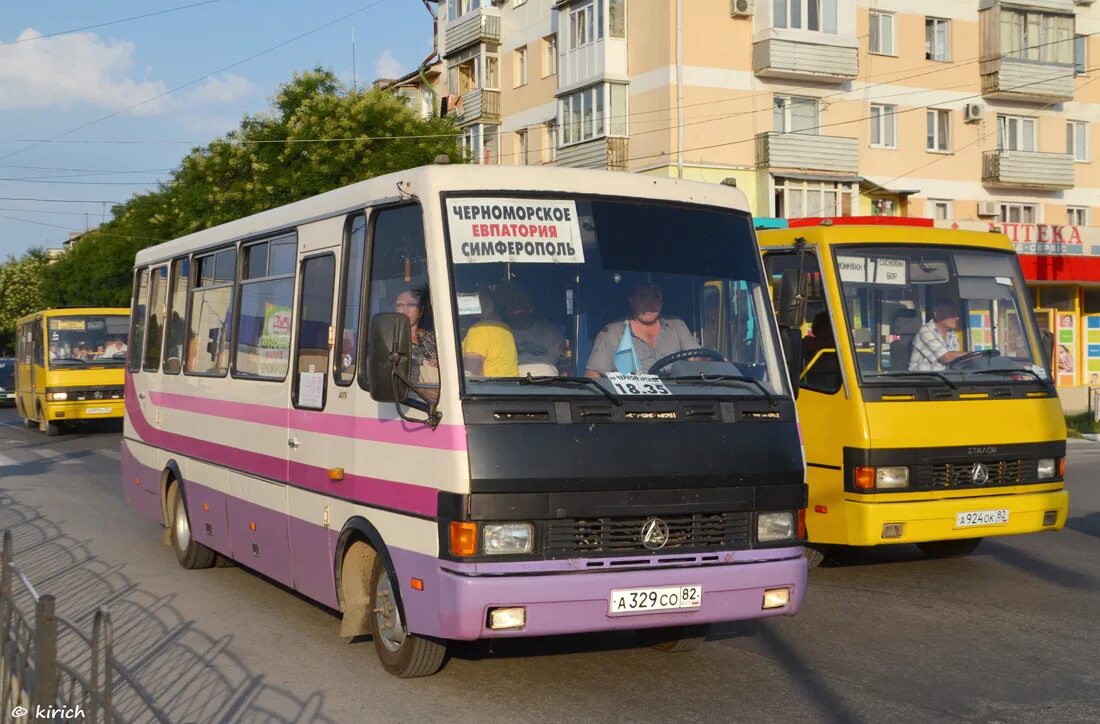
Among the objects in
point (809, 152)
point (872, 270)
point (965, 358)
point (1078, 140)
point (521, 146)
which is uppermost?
point (1078, 140)

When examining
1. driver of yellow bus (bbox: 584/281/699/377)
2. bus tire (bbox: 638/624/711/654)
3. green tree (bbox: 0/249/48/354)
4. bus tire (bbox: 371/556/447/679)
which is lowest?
bus tire (bbox: 638/624/711/654)

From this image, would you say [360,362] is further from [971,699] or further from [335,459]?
[971,699]

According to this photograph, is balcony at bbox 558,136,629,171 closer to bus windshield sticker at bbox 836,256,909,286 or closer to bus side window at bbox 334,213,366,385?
bus windshield sticker at bbox 836,256,909,286

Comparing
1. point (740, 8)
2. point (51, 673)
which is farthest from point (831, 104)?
point (51, 673)

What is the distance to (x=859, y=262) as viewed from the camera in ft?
33.5

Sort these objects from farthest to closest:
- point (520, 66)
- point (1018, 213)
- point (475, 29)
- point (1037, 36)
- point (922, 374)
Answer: point (475, 29)
point (520, 66)
point (1018, 213)
point (1037, 36)
point (922, 374)

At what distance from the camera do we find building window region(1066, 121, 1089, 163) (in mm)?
45844

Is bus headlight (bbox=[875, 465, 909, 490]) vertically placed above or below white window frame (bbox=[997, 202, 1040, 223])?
below

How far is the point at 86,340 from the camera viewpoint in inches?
1148

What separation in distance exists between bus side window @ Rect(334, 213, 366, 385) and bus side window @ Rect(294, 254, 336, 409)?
20 centimetres

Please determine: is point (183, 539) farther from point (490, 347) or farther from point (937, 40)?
point (937, 40)

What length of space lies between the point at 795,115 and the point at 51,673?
3713 centimetres

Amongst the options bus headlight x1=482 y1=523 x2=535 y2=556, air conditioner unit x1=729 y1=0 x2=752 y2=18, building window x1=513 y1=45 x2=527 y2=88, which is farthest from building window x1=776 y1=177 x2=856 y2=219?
bus headlight x1=482 y1=523 x2=535 y2=556

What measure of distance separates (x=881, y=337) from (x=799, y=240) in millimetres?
960
